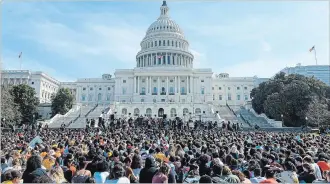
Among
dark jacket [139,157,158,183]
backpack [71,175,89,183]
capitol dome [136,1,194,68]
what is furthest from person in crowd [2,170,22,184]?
capitol dome [136,1,194,68]

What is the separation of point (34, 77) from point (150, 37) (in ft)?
146

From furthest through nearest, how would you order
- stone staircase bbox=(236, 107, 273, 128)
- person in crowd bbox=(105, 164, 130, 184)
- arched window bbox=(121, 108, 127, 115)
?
arched window bbox=(121, 108, 127, 115), stone staircase bbox=(236, 107, 273, 128), person in crowd bbox=(105, 164, 130, 184)

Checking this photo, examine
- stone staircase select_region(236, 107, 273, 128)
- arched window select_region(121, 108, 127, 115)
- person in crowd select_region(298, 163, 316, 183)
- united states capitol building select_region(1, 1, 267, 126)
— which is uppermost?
united states capitol building select_region(1, 1, 267, 126)

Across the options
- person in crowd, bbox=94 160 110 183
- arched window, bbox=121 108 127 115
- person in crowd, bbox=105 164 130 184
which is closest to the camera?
person in crowd, bbox=105 164 130 184

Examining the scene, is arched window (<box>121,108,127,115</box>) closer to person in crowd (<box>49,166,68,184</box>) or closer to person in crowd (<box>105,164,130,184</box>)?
person in crowd (<box>49,166,68,184</box>)

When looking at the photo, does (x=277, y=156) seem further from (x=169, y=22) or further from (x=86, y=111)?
(x=169, y=22)

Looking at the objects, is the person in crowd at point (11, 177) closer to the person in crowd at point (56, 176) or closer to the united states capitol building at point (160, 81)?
the person in crowd at point (56, 176)

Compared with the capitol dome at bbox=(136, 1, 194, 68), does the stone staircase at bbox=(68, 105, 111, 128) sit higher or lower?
lower

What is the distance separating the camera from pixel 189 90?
335 feet

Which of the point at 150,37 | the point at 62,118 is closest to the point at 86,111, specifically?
the point at 62,118

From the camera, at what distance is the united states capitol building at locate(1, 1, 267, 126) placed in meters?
102

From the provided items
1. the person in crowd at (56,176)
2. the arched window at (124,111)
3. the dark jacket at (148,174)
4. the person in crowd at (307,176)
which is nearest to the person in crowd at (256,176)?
the person in crowd at (307,176)

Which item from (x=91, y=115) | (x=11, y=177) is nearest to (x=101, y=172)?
(x=11, y=177)

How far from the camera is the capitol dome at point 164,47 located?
374 feet
